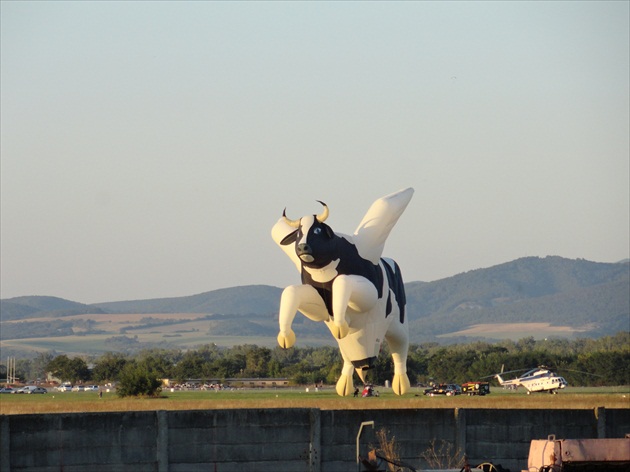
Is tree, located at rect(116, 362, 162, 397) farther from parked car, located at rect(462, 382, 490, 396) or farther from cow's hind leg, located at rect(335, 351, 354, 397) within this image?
cow's hind leg, located at rect(335, 351, 354, 397)

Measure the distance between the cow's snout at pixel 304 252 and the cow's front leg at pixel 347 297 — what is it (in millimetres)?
718

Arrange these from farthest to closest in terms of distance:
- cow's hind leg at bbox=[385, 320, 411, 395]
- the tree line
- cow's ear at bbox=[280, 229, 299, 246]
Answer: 1. the tree line
2. cow's hind leg at bbox=[385, 320, 411, 395]
3. cow's ear at bbox=[280, 229, 299, 246]

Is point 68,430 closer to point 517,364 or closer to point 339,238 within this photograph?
point 339,238

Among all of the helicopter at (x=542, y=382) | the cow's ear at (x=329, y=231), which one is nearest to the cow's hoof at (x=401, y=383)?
the cow's ear at (x=329, y=231)

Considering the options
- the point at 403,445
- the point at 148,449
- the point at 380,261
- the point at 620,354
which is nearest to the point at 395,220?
the point at 380,261

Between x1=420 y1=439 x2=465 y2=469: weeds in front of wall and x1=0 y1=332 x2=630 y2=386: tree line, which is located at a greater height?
x1=0 y1=332 x2=630 y2=386: tree line

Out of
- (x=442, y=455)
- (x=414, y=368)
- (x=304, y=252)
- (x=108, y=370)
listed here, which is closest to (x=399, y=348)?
(x=304, y=252)

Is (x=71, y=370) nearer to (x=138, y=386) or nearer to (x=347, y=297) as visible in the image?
(x=138, y=386)

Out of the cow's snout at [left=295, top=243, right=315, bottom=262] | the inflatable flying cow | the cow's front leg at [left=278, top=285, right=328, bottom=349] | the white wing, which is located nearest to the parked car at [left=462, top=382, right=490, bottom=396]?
the inflatable flying cow

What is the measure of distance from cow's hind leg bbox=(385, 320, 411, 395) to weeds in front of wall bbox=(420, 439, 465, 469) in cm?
704

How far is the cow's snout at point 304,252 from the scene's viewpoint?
88.2 ft

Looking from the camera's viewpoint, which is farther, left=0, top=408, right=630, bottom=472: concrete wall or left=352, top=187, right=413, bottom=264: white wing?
left=352, top=187, right=413, bottom=264: white wing

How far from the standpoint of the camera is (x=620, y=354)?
3324 inches

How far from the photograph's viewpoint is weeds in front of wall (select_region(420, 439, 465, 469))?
23297 millimetres
